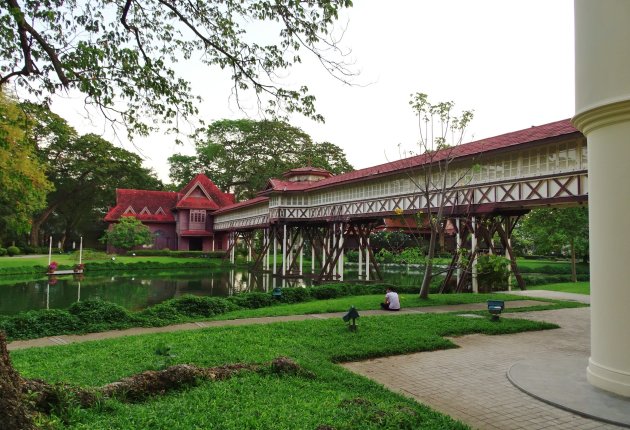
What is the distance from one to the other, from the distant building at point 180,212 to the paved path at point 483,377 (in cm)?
4279

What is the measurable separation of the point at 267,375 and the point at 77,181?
4801 cm

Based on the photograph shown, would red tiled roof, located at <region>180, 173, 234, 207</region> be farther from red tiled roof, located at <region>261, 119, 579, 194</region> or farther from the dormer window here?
red tiled roof, located at <region>261, 119, 579, 194</region>

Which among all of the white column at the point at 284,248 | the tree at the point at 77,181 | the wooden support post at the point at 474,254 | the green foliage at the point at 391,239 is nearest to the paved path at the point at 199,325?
the wooden support post at the point at 474,254

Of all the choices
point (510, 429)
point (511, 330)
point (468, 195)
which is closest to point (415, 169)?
point (468, 195)

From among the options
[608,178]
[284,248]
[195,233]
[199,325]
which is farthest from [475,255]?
[195,233]

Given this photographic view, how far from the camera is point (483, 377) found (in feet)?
21.9

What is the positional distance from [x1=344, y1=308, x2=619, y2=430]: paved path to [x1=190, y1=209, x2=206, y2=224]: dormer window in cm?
4269

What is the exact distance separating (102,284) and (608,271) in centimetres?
2637

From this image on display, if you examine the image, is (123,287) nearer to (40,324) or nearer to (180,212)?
(40,324)

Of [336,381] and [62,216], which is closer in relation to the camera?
[336,381]

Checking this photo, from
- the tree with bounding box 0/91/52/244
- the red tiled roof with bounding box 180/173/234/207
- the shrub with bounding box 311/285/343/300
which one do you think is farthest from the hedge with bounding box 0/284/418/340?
the red tiled roof with bounding box 180/173/234/207

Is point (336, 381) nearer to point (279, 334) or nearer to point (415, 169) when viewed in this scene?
point (279, 334)

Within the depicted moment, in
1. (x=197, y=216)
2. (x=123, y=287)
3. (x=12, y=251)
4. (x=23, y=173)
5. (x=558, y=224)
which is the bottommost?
(x=123, y=287)

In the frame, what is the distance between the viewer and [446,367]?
23.7ft
